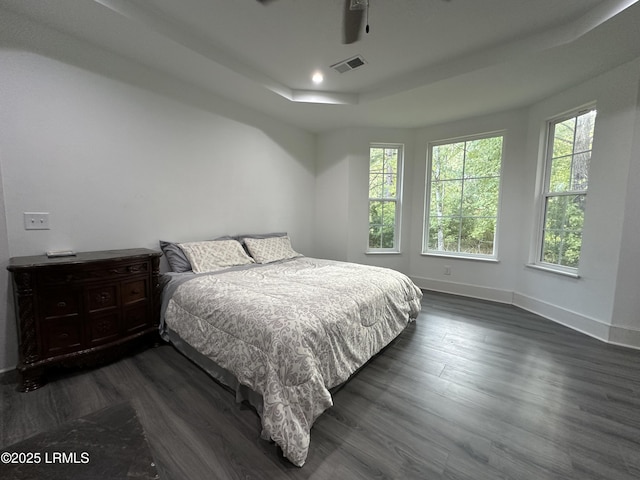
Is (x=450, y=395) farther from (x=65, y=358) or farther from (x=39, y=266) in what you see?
(x=39, y=266)

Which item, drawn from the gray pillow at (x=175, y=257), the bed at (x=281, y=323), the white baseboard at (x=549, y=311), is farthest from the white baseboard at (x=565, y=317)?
the gray pillow at (x=175, y=257)

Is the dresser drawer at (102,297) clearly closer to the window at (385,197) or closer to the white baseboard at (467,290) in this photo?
the window at (385,197)

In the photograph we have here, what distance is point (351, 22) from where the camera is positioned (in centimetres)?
152

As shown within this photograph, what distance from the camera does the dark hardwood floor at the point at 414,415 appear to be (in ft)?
4.25

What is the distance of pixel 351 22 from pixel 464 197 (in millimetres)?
3206

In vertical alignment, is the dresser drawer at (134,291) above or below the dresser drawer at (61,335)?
above

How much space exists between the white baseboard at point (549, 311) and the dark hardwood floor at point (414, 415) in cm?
15

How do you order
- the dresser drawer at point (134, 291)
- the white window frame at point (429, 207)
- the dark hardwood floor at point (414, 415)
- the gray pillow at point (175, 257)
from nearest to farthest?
1. the dark hardwood floor at point (414, 415)
2. the dresser drawer at point (134, 291)
3. the gray pillow at point (175, 257)
4. the white window frame at point (429, 207)

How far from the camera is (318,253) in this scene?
4.57 meters

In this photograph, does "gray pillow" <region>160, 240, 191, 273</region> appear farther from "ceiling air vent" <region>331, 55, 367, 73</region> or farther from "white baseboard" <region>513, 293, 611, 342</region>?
"white baseboard" <region>513, 293, 611, 342</region>

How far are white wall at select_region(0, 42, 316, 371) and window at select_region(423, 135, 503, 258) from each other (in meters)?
2.63

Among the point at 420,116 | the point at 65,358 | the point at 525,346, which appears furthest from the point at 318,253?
the point at 65,358

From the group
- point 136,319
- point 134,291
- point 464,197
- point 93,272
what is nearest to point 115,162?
point 93,272

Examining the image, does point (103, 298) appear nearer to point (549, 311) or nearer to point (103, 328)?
point (103, 328)
